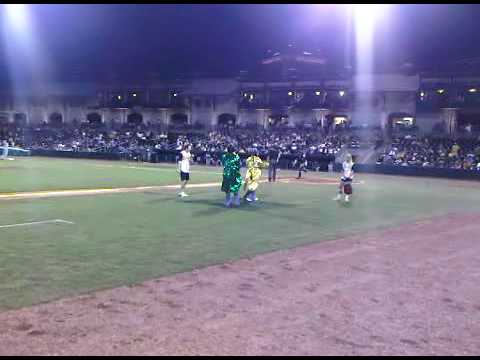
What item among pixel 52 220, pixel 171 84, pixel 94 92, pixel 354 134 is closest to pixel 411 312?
pixel 52 220

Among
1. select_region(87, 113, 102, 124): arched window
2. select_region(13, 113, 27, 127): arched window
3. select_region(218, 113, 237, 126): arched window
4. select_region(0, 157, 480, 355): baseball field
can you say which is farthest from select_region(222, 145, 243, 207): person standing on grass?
select_region(13, 113, 27, 127): arched window

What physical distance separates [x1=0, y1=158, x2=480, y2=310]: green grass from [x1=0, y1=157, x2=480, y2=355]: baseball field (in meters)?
0.04

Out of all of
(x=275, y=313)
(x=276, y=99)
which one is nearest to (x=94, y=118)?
(x=276, y=99)

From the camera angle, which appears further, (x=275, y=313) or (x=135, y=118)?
A: (x=135, y=118)

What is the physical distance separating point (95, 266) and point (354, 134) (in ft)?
144

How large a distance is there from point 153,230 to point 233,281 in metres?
4.65

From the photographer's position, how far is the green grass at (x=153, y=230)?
827cm

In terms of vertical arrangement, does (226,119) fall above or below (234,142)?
above

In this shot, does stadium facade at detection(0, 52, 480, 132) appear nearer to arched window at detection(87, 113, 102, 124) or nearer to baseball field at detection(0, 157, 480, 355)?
arched window at detection(87, 113, 102, 124)

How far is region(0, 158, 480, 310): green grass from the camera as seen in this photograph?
326 inches

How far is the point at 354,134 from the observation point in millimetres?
50625

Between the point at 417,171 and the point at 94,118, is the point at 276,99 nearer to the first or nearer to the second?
the point at 417,171

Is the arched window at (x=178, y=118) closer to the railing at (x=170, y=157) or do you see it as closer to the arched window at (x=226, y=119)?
the arched window at (x=226, y=119)

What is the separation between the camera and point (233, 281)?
8273 mm
